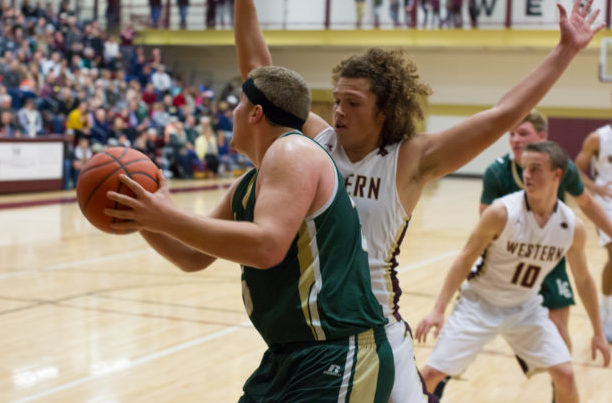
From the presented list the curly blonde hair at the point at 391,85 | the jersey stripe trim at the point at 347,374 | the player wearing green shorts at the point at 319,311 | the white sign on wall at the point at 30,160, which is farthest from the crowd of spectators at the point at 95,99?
the jersey stripe trim at the point at 347,374

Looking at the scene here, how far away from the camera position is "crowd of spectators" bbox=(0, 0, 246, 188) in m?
17.2

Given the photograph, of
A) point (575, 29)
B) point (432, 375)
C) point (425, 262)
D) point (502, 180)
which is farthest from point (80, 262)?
point (575, 29)

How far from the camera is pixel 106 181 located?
89.5 inches

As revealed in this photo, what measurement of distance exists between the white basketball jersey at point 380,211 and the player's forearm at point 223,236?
727mm

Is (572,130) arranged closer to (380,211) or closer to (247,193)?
(380,211)

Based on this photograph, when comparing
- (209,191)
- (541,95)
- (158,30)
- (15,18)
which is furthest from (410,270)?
(158,30)

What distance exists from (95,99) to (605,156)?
13.7 metres

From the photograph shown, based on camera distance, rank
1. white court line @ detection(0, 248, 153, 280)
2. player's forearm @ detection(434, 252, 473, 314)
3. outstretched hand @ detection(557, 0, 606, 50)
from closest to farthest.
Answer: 1. outstretched hand @ detection(557, 0, 606, 50)
2. player's forearm @ detection(434, 252, 473, 314)
3. white court line @ detection(0, 248, 153, 280)

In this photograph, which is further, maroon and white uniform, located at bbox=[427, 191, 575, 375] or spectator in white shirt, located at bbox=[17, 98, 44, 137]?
spectator in white shirt, located at bbox=[17, 98, 44, 137]

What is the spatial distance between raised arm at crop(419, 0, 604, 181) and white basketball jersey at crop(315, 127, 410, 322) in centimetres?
12

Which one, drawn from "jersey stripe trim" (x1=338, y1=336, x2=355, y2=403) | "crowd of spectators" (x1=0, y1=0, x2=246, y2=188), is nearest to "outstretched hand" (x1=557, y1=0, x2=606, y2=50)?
"jersey stripe trim" (x1=338, y1=336, x2=355, y2=403)

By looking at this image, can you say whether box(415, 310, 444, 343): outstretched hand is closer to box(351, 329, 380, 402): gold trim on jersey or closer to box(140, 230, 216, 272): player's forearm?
box(351, 329, 380, 402): gold trim on jersey

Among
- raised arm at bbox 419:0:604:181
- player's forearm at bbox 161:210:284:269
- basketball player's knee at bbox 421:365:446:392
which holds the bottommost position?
basketball player's knee at bbox 421:365:446:392

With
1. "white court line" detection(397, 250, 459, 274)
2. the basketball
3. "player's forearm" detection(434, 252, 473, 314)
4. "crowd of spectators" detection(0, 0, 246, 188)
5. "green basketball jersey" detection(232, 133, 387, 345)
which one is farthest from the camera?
"crowd of spectators" detection(0, 0, 246, 188)
